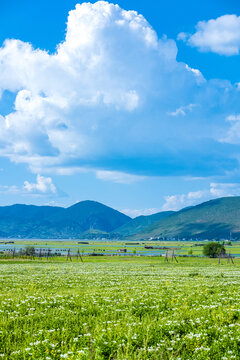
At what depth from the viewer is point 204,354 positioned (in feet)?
26.7

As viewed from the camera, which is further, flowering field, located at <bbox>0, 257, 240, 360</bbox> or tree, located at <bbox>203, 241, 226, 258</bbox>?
tree, located at <bbox>203, 241, 226, 258</bbox>

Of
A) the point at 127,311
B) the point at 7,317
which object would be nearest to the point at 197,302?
the point at 127,311

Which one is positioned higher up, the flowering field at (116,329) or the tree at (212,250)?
the flowering field at (116,329)

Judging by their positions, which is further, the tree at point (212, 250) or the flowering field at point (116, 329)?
the tree at point (212, 250)

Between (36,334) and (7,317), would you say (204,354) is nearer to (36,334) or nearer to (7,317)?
(36,334)

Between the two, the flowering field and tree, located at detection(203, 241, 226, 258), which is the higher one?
the flowering field

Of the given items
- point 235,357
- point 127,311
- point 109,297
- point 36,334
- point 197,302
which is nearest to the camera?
point 235,357

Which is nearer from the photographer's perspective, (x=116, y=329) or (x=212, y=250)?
(x=116, y=329)

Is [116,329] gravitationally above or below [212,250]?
above

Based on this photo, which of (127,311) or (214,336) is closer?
(214,336)

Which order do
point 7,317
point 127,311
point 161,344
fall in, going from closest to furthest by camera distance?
point 161,344, point 7,317, point 127,311

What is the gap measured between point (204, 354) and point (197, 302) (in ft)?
22.4

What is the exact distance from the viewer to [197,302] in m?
14.7

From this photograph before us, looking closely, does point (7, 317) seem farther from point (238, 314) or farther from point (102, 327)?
point (238, 314)
